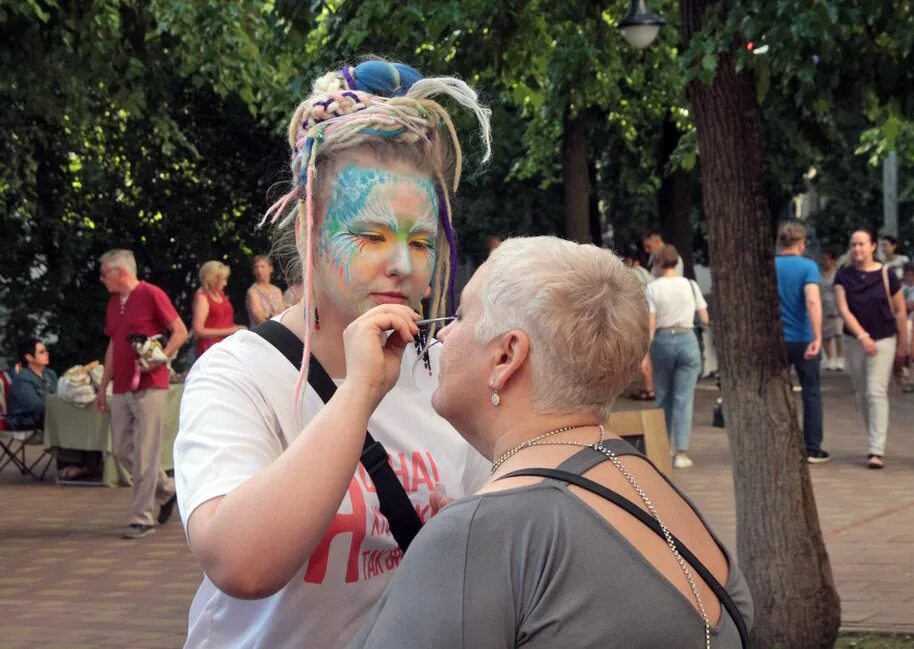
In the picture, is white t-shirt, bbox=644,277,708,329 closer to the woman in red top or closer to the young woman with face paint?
the woman in red top

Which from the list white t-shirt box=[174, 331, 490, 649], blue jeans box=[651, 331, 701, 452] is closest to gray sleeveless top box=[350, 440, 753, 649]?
white t-shirt box=[174, 331, 490, 649]

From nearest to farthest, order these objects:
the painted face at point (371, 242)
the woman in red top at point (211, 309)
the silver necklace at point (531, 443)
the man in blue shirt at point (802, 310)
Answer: the silver necklace at point (531, 443) < the painted face at point (371, 242) < the man in blue shirt at point (802, 310) < the woman in red top at point (211, 309)

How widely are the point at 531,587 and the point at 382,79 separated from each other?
1.06 metres

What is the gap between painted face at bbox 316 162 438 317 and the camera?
2387 millimetres

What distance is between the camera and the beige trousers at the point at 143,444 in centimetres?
977

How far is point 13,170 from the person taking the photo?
1634 cm

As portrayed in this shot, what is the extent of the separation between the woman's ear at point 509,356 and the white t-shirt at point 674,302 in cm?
988

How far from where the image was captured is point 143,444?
9.86m

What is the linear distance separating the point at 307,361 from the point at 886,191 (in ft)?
86.8

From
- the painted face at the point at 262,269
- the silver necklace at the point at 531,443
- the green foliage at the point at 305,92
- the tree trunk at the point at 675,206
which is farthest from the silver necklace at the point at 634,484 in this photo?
the tree trunk at the point at 675,206

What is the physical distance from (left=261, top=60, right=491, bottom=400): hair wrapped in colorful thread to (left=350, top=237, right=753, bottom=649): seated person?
454 mm

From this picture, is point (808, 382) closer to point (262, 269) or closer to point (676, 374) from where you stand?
point (676, 374)

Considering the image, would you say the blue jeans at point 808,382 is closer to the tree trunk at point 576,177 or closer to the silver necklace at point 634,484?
the tree trunk at point 576,177

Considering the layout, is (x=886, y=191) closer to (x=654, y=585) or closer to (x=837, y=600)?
(x=837, y=600)
